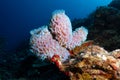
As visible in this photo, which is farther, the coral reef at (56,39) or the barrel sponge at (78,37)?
the barrel sponge at (78,37)

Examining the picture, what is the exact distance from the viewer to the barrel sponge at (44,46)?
12.1ft

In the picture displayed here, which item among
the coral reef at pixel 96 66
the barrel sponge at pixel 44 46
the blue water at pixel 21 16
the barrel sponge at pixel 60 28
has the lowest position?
the coral reef at pixel 96 66

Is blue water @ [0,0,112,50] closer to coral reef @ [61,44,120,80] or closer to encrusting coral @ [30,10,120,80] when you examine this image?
encrusting coral @ [30,10,120,80]

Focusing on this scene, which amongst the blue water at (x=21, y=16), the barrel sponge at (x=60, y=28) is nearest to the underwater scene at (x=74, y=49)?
the barrel sponge at (x=60, y=28)

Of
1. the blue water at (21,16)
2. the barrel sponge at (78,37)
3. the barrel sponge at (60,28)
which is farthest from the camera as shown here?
the blue water at (21,16)

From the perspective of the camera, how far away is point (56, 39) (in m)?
3.92

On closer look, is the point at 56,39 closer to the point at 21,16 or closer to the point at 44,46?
the point at 44,46

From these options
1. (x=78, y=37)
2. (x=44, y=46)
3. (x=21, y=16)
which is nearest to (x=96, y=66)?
(x=44, y=46)

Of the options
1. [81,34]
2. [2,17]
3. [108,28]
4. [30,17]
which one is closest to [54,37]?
[81,34]

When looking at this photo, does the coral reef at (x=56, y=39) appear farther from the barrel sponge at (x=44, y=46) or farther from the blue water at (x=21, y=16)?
the blue water at (x=21, y=16)

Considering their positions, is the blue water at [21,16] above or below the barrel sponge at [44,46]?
above

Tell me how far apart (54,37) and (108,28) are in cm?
210

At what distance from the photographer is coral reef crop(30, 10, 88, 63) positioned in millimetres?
3697

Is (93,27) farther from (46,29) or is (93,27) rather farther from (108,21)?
(46,29)
